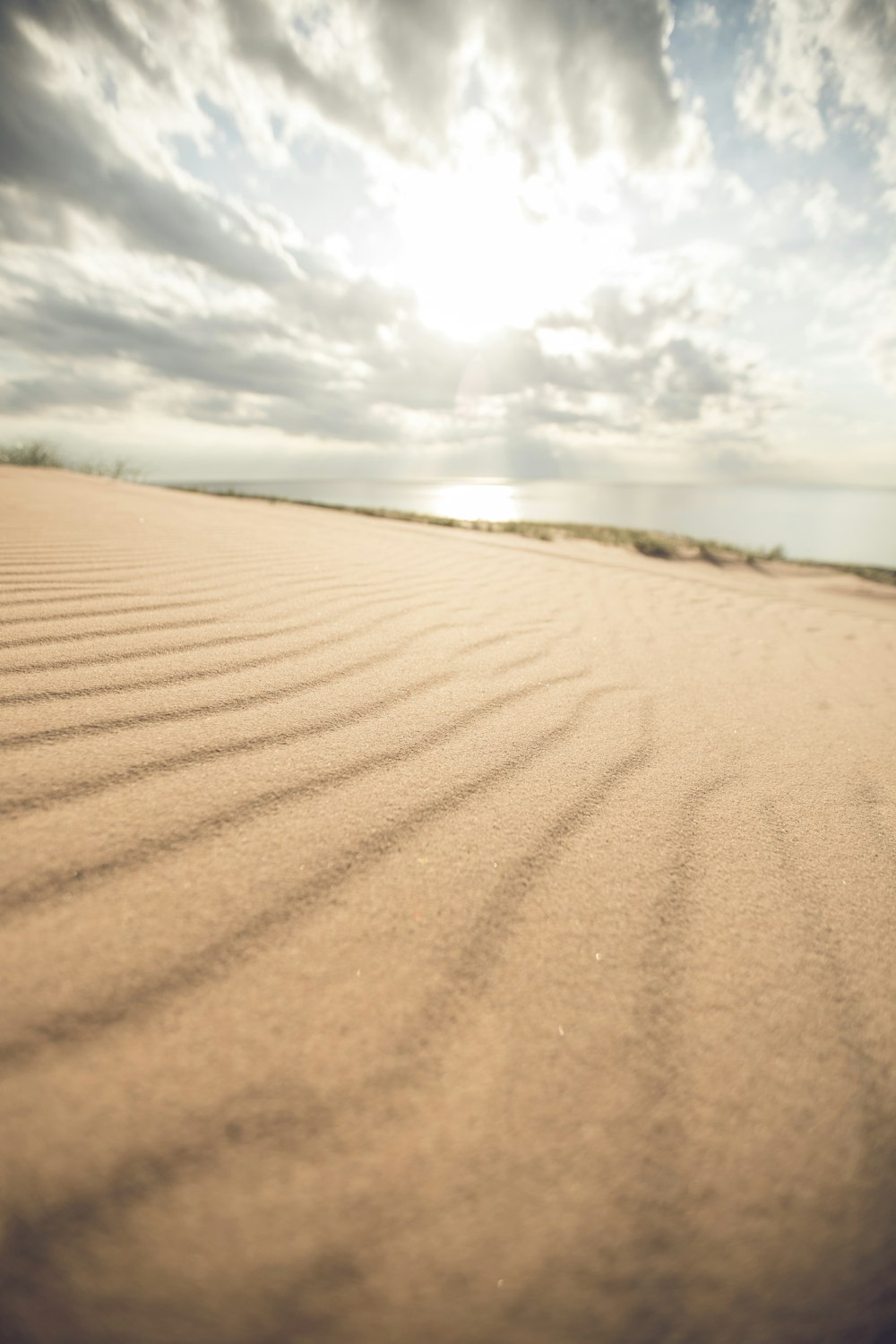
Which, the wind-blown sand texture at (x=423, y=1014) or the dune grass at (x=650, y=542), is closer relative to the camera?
the wind-blown sand texture at (x=423, y=1014)

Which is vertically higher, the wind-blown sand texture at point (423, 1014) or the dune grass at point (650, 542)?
the dune grass at point (650, 542)

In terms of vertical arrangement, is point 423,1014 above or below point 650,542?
below

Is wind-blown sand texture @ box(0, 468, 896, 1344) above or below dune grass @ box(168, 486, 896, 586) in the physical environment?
below

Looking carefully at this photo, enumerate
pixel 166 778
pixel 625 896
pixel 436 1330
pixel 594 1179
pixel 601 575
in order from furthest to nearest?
pixel 601 575
pixel 166 778
pixel 625 896
pixel 594 1179
pixel 436 1330

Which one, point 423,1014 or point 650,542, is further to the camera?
point 650,542

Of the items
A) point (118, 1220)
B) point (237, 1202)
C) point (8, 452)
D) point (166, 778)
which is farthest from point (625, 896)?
point (8, 452)

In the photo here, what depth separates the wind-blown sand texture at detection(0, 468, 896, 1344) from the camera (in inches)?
23.1

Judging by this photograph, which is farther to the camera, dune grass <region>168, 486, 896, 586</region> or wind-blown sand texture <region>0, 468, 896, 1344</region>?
dune grass <region>168, 486, 896, 586</region>

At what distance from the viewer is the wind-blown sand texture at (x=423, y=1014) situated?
1.92ft

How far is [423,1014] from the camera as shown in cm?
81

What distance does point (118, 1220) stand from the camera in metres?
0.58

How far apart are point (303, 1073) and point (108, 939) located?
37 cm

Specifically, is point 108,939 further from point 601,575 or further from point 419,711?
point 601,575

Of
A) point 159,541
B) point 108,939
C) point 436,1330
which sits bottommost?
point 436,1330
